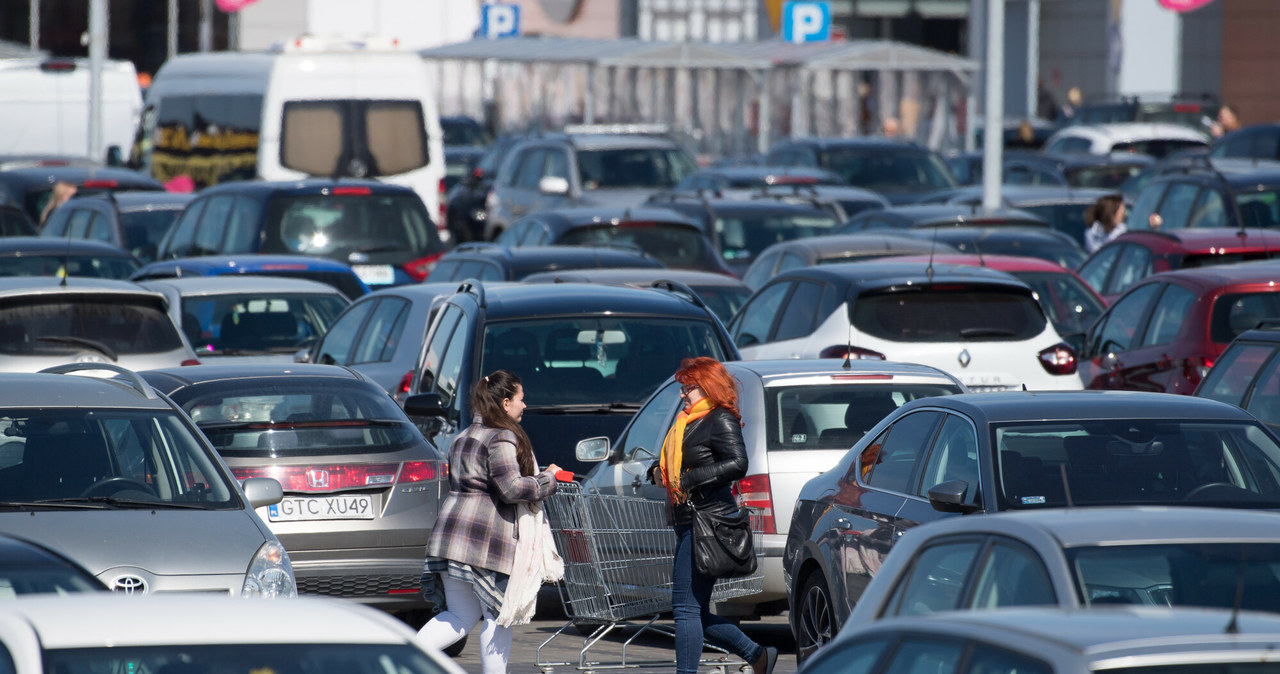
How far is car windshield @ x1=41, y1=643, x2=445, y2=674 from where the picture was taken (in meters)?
4.00

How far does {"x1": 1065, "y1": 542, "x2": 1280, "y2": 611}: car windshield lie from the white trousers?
324 centimetres

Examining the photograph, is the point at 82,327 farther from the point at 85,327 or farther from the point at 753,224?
the point at 753,224

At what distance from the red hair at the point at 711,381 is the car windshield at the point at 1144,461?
1.29 meters

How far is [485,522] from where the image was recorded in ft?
26.1

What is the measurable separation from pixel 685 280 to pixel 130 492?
7842 millimetres

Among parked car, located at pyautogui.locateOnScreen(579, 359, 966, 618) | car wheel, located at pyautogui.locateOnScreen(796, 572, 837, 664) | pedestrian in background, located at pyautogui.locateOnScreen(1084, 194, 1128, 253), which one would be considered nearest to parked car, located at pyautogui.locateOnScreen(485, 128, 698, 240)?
pedestrian in background, located at pyautogui.locateOnScreen(1084, 194, 1128, 253)

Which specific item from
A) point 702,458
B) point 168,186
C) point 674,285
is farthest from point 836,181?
point 702,458

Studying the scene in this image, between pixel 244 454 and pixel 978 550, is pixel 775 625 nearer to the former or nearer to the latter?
pixel 244 454

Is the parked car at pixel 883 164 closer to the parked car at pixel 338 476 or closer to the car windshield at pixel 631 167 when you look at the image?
the car windshield at pixel 631 167

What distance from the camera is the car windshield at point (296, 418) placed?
9.45 meters

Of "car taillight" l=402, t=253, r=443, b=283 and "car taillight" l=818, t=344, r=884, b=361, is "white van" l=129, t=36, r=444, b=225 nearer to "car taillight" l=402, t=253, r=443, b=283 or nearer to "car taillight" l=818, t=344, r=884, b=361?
"car taillight" l=402, t=253, r=443, b=283

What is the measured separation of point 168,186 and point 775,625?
17566 millimetres

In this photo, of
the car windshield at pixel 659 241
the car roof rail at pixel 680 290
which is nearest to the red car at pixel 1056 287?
the car roof rail at pixel 680 290

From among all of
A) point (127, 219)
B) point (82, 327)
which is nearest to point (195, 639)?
point (82, 327)
